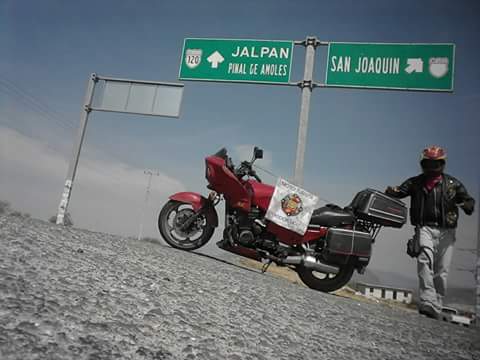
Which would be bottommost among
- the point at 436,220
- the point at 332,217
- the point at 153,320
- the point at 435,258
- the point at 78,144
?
the point at 153,320

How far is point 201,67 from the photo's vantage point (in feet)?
22.6

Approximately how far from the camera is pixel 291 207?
4.04 m

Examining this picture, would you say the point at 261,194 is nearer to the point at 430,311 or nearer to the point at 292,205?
the point at 292,205

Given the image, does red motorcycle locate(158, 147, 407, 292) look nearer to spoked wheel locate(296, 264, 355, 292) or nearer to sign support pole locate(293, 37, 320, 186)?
spoked wheel locate(296, 264, 355, 292)

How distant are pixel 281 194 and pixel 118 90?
561 centimetres

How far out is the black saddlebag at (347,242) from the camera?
148 inches

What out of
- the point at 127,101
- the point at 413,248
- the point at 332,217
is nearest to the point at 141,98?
the point at 127,101

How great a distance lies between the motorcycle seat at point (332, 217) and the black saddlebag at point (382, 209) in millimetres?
169

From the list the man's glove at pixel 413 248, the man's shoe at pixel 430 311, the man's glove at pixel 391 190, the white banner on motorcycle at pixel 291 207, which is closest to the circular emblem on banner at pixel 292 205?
the white banner on motorcycle at pixel 291 207

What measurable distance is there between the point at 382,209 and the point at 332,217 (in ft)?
2.14

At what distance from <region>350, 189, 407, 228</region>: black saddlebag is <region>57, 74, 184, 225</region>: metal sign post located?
4919 millimetres

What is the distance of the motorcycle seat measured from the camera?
3986mm

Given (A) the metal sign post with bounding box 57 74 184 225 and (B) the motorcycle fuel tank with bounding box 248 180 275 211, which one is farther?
(A) the metal sign post with bounding box 57 74 184 225

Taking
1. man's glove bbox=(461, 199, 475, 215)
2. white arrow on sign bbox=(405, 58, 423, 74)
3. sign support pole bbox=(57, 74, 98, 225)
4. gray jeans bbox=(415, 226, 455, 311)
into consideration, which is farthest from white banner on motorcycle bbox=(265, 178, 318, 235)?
sign support pole bbox=(57, 74, 98, 225)
